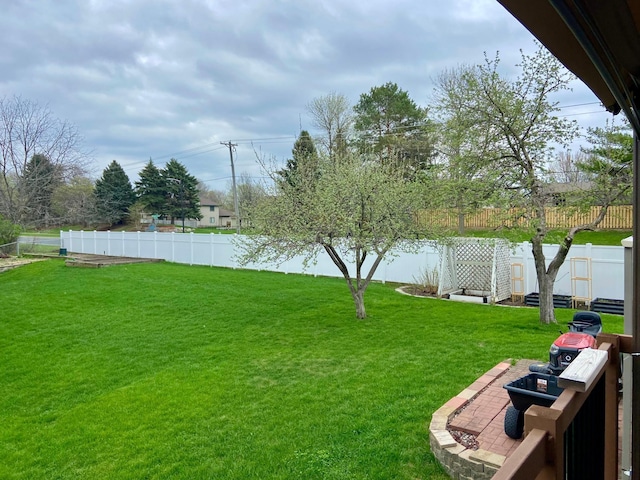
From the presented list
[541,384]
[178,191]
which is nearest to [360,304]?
[541,384]

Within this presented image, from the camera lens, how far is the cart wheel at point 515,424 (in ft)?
8.85

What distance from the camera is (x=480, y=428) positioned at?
2879mm

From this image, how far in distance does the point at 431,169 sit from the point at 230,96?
10.9 meters

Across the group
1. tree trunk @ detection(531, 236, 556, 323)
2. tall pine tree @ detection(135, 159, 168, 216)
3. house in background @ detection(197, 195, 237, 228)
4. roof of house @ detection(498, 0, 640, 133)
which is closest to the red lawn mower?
roof of house @ detection(498, 0, 640, 133)

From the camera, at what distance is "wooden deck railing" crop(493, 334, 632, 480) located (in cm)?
97

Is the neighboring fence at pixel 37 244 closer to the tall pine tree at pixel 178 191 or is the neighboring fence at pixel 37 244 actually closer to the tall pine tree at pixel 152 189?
the tall pine tree at pixel 152 189

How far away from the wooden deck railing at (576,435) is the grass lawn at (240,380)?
4.06 feet

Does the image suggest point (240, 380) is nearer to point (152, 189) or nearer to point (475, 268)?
point (475, 268)

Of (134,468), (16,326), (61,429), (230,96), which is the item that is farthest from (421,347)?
(230,96)

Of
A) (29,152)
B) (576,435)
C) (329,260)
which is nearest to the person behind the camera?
(576,435)

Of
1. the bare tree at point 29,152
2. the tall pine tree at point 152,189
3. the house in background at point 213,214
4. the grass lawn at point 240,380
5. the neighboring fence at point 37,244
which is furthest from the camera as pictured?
the house in background at point 213,214

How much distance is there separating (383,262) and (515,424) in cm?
815

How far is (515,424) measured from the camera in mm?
2699

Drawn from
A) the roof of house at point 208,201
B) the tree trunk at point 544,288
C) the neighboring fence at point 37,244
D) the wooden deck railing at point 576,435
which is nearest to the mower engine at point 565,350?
the wooden deck railing at point 576,435
